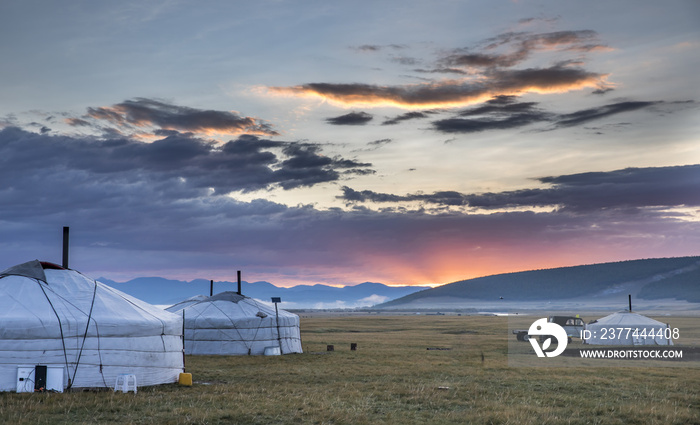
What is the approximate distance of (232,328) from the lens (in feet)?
120

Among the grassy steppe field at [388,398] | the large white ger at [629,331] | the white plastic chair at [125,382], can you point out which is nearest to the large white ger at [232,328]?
the grassy steppe field at [388,398]

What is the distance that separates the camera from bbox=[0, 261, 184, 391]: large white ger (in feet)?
66.2

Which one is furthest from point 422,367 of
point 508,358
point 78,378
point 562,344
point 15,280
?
point 562,344

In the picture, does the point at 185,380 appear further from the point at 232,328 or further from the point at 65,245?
the point at 232,328

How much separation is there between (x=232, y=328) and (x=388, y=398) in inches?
703

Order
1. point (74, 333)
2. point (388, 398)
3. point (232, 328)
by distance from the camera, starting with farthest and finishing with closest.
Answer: point (232, 328) → point (74, 333) → point (388, 398)

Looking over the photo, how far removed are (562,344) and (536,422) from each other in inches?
1294

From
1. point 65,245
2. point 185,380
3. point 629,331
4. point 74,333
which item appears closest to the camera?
point 74,333

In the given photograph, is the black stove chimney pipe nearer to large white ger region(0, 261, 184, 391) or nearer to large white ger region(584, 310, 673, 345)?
large white ger region(0, 261, 184, 391)

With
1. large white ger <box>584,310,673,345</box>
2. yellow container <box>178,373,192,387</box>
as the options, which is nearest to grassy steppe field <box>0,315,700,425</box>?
yellow container <box>178,373,192,387</box>

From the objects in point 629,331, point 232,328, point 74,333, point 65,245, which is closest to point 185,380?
point 74,333

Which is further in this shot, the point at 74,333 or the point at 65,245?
the point at 65,245

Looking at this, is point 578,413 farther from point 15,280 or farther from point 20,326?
point 15,280

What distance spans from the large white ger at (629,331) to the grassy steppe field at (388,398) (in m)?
17.4
